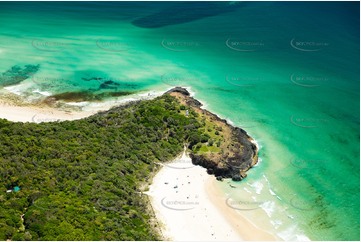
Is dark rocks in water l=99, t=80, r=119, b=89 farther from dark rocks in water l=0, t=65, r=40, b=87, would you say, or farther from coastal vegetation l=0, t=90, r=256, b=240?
dark rocks in water l=0, t=65, r=40, b=87

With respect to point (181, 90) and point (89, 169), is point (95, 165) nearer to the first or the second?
point (89, 169)

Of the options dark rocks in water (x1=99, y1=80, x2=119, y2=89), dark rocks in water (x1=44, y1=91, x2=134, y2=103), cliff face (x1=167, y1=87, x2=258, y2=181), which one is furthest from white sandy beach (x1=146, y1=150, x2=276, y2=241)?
dark rocks in water (x1=99, y1=80, x2=119, y2=89)

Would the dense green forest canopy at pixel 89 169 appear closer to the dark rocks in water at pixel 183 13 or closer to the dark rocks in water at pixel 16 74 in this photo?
the dark rocks in water at pixel 16 74

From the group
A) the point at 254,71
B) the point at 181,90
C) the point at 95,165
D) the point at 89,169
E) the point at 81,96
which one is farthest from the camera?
the point at 254,71

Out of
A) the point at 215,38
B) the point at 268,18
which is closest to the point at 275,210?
the point at 215,38

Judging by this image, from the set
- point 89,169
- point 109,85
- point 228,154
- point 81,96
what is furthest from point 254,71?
point 89,169
